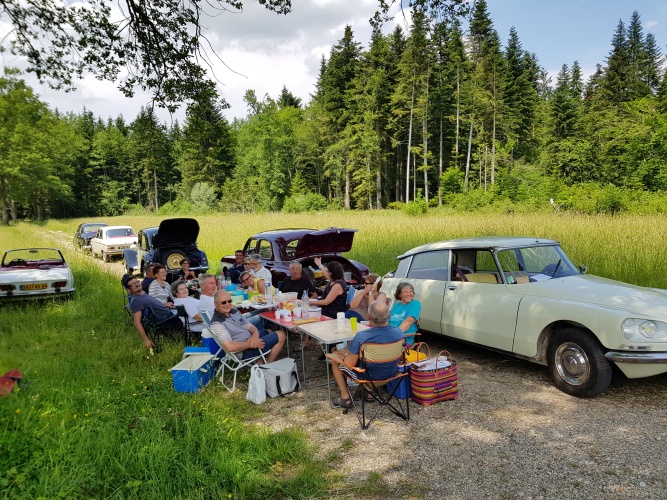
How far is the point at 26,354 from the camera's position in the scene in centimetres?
683

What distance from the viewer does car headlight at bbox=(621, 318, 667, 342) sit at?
4332 millimetres

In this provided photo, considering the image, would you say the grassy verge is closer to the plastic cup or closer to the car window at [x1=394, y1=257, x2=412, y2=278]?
the plastic cup

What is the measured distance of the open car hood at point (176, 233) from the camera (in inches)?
478

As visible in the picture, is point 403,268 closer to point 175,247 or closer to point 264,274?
point 264,274

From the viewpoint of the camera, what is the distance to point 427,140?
45.6 meters

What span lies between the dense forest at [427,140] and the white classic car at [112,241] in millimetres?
8199

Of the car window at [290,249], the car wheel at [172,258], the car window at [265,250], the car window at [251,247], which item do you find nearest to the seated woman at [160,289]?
the car window at [265,250]

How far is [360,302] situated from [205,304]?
2550mm

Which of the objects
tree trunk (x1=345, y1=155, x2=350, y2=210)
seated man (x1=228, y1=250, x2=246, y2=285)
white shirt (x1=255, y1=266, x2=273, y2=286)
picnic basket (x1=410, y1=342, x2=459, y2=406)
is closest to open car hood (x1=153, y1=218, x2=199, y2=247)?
seated man (x1=228, y1=250, x2=246, y2=285)

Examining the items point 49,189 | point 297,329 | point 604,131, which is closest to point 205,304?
point 297,329

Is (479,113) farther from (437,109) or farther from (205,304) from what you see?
(205,304)

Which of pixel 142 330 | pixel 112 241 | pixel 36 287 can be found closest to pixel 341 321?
pixel 142 330

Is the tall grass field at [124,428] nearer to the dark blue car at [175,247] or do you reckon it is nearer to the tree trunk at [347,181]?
the dark blue car at [175,247]

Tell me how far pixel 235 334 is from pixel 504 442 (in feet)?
10.9
